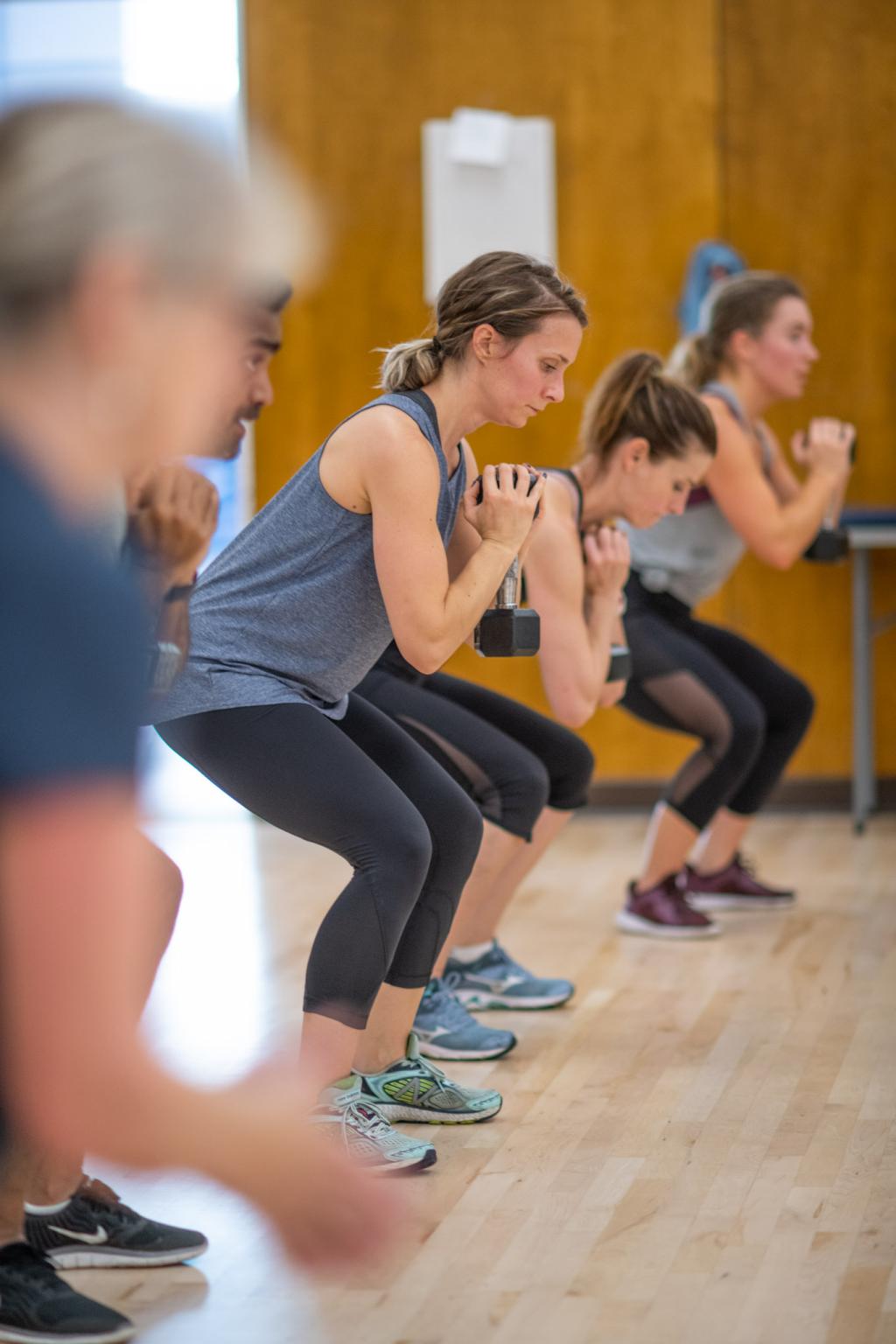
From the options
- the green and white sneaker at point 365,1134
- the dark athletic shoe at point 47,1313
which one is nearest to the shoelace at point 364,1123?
the green and white sneaker at point 365,1134

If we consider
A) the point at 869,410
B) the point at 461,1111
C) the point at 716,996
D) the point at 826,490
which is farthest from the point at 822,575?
the point at 461,1111

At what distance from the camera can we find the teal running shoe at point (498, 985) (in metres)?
2.90

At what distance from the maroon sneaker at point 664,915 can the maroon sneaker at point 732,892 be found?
0.20 metres

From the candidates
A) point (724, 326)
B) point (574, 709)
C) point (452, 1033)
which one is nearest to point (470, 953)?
point (452, 1033)

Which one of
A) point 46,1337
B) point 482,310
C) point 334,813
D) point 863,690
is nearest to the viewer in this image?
point 46,1337

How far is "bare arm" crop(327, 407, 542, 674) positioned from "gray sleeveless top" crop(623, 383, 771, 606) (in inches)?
53.4

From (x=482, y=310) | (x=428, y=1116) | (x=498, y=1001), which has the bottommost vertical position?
(x=498, y=1001)

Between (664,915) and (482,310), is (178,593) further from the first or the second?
(664,915)

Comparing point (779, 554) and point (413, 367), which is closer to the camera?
point (413, 367)

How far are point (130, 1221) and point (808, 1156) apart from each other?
33.9 inches

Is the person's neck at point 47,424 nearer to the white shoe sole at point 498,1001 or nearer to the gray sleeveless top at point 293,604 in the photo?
the gray sleeveless top at point 293,604

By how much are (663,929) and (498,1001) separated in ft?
2.13

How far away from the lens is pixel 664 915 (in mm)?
3459

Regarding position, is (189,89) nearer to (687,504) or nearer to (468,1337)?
(687,504)
